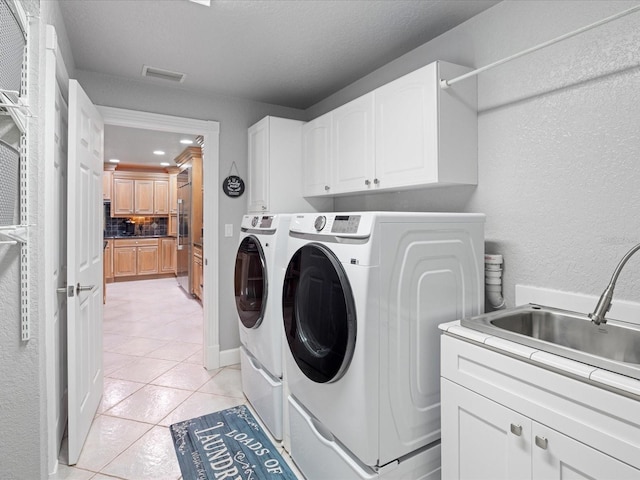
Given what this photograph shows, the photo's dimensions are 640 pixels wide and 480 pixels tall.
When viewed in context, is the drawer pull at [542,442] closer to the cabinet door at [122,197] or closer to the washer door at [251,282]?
the washer door at [251,282]

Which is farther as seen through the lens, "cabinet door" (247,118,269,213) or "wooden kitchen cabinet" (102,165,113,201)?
"wooden kitchen cabinet" (102,165,113,201)

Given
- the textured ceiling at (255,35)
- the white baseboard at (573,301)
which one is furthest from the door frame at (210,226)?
the white baseboard at (573,301)

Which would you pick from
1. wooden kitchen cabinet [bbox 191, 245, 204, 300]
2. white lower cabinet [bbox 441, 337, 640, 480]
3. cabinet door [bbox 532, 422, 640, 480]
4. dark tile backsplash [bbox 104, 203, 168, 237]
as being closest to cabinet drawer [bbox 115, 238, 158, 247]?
dark tile backsplash [bbox 104, 203, 168, 237]

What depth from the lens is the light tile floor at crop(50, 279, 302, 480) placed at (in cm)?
196

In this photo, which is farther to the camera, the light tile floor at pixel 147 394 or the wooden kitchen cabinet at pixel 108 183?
the wooden kitchen cabinet at pixel 108 183

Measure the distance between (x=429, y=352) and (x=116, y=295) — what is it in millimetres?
5999

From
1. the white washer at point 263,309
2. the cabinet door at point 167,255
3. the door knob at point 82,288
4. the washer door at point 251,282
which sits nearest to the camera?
the door knob at point 82,288

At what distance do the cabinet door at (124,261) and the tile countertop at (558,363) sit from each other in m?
7.42

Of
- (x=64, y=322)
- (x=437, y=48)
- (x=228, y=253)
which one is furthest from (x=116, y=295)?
(x=437, y=48)

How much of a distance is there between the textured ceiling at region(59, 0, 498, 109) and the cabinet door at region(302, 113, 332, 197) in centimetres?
39

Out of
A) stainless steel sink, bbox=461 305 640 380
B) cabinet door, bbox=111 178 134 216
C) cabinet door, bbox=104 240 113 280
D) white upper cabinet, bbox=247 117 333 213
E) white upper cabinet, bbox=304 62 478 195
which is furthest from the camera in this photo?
cabinet door, bbox=111 178 134 216

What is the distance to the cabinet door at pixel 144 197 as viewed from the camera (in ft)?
25.3

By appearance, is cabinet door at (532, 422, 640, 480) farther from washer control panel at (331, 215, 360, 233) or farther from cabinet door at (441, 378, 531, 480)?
washer control panel at (331, 215, 360, 233)

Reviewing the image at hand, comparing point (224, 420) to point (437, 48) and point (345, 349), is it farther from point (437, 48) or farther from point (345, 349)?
point (437, 48)
